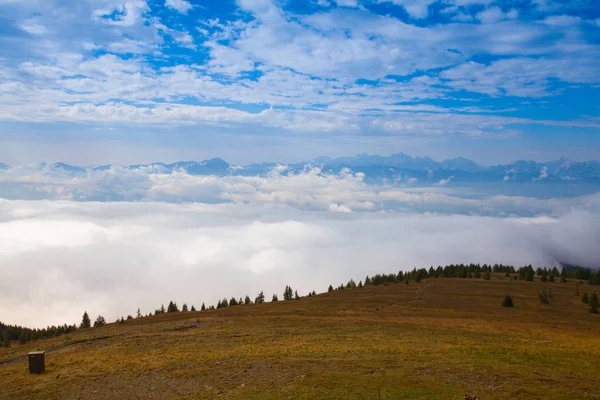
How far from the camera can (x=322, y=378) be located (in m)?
23.5

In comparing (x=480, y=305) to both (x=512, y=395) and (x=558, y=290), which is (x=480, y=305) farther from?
(x=512, y=395)

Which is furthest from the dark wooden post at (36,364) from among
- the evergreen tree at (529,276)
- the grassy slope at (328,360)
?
the evergreen tree at (529,276)

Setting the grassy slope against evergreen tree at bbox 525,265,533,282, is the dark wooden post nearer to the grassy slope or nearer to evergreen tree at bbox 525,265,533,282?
the grassy slope

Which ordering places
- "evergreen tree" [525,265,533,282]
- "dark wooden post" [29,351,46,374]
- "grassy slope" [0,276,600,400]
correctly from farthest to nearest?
"evergreen tree" [525,265,533,282] < "dark wooden post" [29,351,46,374] < "grassy slope" [0,276,600,400]

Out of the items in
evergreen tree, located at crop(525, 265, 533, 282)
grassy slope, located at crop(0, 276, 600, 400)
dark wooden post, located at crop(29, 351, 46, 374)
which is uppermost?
dark wooden post, located at crop(29, 351, 46, 374)

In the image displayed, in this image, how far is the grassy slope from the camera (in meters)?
22.0

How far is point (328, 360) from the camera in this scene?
27.8 metres

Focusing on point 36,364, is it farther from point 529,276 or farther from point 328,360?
point 529,276

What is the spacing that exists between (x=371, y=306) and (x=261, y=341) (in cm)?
3334

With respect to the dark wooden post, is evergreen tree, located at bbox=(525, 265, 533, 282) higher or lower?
lower

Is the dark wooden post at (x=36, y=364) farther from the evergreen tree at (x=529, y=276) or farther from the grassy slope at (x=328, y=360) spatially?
the evergreen tree at (x=529, y=276)

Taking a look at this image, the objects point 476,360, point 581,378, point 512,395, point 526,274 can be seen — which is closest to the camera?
point 512,395

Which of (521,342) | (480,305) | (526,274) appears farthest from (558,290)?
(521,342)

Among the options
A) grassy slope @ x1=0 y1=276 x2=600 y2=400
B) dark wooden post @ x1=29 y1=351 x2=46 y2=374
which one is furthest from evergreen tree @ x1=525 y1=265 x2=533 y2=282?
dark wooden post @ x1=29 y1=351 x2=46 y2=374
